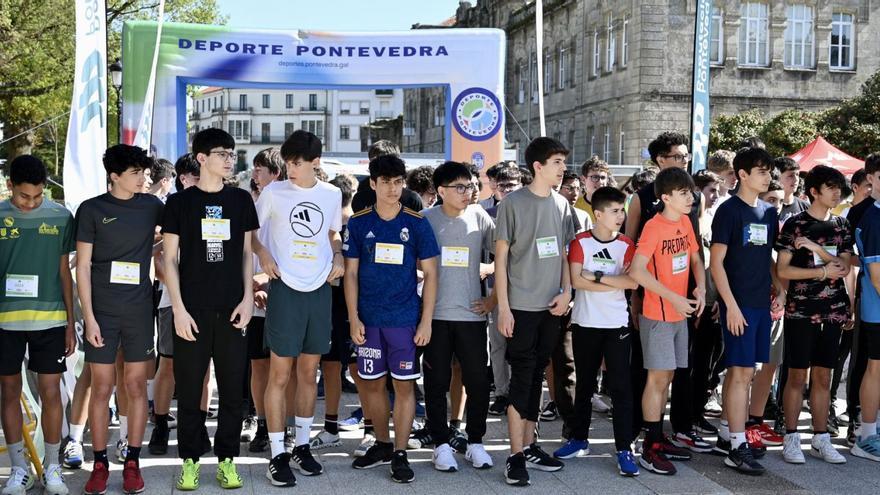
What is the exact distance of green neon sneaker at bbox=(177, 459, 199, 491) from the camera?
221 inches

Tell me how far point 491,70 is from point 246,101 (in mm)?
111429

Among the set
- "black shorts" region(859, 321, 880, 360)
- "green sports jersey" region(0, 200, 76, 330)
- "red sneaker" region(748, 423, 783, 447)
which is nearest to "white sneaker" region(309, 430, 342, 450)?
"green sports jersey" region(0, 200, 76, 330)

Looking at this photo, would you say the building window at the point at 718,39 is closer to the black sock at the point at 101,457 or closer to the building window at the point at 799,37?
the building window at the point at 799,37

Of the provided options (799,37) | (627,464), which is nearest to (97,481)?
(627,464)

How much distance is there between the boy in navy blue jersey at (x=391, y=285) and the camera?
600 cm

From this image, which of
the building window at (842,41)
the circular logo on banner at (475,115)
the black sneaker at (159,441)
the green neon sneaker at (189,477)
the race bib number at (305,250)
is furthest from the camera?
the building window at (842,41)

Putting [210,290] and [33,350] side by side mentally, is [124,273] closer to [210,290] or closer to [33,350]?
[210,290]

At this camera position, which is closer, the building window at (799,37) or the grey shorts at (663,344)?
the grey shorts at (663,344)

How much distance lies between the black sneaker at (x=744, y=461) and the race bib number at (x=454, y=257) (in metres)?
2.16

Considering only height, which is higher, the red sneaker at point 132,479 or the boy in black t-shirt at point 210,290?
the boy in black t-shirt at point 210,290

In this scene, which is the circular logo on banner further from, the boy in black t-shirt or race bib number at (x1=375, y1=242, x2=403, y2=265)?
the boy in black t-shirt

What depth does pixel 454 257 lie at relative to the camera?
20.2 ft

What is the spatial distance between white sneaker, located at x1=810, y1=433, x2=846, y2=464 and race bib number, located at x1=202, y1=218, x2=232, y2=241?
4.26 meters

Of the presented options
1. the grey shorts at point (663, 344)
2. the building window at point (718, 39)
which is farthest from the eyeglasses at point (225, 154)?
the building window at point (718, 39)
